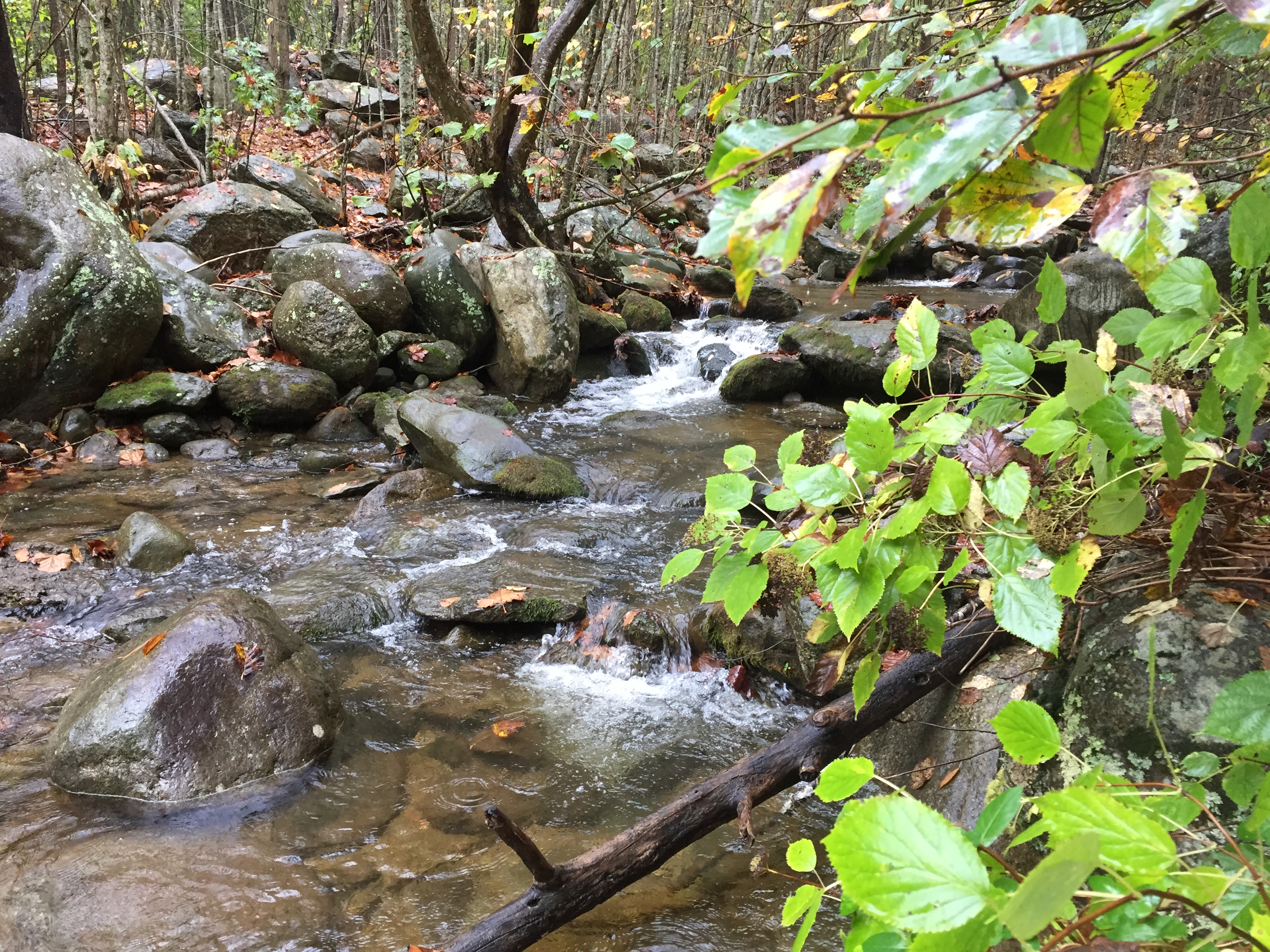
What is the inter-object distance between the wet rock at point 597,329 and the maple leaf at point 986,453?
27.0 feet

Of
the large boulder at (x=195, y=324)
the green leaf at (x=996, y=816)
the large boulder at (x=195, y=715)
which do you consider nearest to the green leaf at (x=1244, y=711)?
the green leaf at (x=996, y=816)

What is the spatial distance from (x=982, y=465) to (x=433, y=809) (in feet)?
9.04

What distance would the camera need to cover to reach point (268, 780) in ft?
10.5

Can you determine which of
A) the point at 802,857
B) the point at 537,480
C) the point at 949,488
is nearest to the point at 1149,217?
Result: the point at 949,488

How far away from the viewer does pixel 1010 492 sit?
49.0 inches

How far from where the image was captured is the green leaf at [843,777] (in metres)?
0.95

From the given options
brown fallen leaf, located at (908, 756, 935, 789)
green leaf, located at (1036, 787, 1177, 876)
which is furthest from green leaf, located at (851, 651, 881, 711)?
brown fallen leaf, located at (908, 756, 935, 789)

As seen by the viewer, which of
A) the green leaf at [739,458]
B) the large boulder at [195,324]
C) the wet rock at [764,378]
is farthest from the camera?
the wet rock at [764,378]

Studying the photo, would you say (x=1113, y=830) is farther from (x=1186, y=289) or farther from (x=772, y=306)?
(x=772, y=306)

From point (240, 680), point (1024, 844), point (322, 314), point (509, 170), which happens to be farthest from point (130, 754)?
point (509, 170)

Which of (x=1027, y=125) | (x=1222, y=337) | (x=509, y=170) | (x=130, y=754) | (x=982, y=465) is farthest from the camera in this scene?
(x=509, y=170)

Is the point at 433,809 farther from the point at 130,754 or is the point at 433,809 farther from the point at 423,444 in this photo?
the point at 423,444

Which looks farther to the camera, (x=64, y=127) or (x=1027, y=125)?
(x=64, y=127)

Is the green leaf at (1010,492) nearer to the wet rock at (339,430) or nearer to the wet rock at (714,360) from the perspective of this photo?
the wet rock at (339,430)
